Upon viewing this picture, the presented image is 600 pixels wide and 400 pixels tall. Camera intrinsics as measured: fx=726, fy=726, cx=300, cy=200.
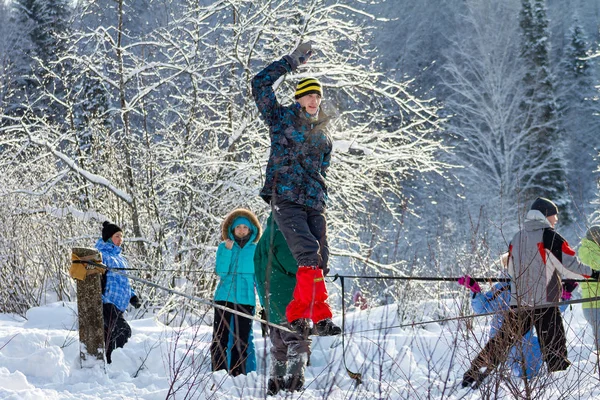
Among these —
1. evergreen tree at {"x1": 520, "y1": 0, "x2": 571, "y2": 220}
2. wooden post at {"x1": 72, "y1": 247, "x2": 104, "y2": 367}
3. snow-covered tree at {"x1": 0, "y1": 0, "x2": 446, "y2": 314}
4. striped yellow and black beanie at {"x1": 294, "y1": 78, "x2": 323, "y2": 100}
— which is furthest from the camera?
evergreen tree at {"x1": 520, "y1": 0, "x2": 571, "y2": 220}

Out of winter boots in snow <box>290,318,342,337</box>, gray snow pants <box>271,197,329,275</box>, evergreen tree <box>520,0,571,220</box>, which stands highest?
evergreen tree <box>520,0,571,220</box>

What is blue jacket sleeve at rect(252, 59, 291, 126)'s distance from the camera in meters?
4.13

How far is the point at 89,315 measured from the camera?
4.70 meters

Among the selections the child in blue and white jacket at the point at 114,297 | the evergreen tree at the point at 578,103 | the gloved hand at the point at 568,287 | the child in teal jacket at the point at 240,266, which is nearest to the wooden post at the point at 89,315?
the child in blue and white jacket at the point at 114,297

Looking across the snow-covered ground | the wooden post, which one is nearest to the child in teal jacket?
the snow-covered ground

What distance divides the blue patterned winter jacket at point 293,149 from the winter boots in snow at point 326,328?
644 millimetres

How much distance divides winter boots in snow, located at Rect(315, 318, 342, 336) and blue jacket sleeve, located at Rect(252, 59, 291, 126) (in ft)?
3.84

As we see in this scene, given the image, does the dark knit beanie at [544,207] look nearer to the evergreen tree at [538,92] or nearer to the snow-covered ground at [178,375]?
the snow-covered ground at [178,375]

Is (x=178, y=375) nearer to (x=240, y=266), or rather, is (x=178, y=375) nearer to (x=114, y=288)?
(x=240, y=266)

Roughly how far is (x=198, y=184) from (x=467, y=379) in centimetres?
472

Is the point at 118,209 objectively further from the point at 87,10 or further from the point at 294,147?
the point at 294,147

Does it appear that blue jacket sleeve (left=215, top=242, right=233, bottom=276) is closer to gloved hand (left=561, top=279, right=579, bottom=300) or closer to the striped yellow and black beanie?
the striped yellow and black beanie

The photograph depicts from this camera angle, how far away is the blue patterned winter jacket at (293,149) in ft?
13.1

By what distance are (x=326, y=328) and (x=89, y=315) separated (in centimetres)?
177
